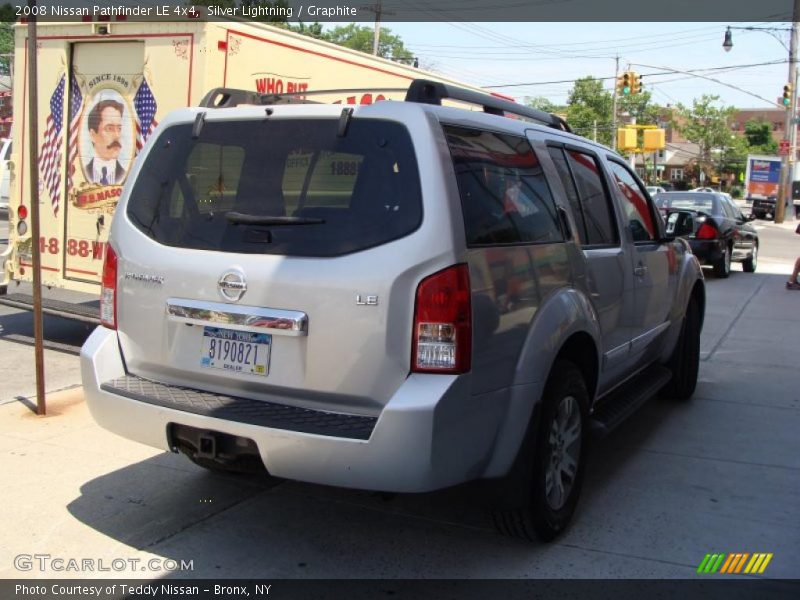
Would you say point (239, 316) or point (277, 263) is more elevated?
point (277, 263)

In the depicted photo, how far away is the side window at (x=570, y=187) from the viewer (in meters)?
4.45

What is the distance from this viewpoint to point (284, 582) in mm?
3594

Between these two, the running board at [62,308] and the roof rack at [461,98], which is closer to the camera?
the roof rack at [461,98]

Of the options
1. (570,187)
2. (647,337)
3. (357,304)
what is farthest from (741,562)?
(357,304)

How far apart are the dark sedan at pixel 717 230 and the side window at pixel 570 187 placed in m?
10.8

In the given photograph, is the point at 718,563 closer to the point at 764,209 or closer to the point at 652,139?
the point at 652,139

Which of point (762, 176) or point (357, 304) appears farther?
point (762, 176)

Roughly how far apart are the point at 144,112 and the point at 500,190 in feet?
14.9

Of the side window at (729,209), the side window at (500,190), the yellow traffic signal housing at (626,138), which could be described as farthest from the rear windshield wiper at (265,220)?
the yellow traffic signal housing at (626,138)

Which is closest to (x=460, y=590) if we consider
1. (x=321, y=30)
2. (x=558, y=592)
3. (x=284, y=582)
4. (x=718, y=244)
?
(x=558, y=592)

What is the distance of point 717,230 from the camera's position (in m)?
15.3

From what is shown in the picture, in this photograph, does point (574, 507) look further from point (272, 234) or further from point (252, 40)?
point (252, 40)

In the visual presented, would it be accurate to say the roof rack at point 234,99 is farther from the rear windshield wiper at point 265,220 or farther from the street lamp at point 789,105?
the street lamp at point 789,105

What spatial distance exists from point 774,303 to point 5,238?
14.5m
